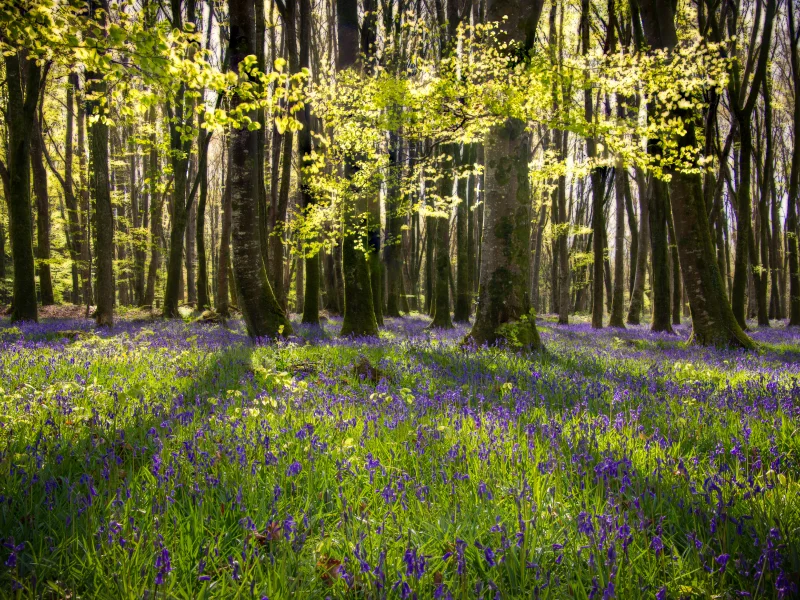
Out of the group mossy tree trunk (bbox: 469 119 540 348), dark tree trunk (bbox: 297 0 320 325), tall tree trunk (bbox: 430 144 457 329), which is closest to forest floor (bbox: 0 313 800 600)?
mossy tree trunk (bbox: 469 119 540 348)

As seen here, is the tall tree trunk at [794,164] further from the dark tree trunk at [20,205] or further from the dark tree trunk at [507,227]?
the dark tree trunk at [20,205]

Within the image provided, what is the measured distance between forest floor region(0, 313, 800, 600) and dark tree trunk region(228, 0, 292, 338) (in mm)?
5216

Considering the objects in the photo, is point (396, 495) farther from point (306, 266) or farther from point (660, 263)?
point (660, 263)

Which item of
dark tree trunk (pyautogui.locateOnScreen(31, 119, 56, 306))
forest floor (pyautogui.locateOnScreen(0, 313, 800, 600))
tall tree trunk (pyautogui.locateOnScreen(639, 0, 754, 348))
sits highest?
dark tree trunk (pyautogui.locateOnScreen(31, 119, 56, 306))

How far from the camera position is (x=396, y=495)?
2391 millimetres

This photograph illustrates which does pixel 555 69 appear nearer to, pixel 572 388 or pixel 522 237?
pixel 522 237

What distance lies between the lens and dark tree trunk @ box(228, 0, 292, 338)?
387 inches

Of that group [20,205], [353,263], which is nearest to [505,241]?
[353,263]

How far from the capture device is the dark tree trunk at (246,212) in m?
9.82

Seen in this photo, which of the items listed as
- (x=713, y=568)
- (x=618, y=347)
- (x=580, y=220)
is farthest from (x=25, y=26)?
(x=580, y=220)

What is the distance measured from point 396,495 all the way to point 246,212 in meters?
8.81

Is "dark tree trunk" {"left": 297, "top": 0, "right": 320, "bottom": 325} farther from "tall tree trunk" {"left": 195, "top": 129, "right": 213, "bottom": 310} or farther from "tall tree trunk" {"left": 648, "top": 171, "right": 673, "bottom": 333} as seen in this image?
"tall tree trunk" {"left": 648, "top": 171, "right": 673, "bottom": 333}

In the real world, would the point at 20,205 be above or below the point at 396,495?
above

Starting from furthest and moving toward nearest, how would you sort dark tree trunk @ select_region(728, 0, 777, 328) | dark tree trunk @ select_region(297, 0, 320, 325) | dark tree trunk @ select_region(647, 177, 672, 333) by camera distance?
dark tree trunk @ select_region(647, 177, 672, 333) < dark tree trunk @ select_region(297, 0, 320, 325) < dark tree trunk @ select_region(728, 0, 777, 328)
